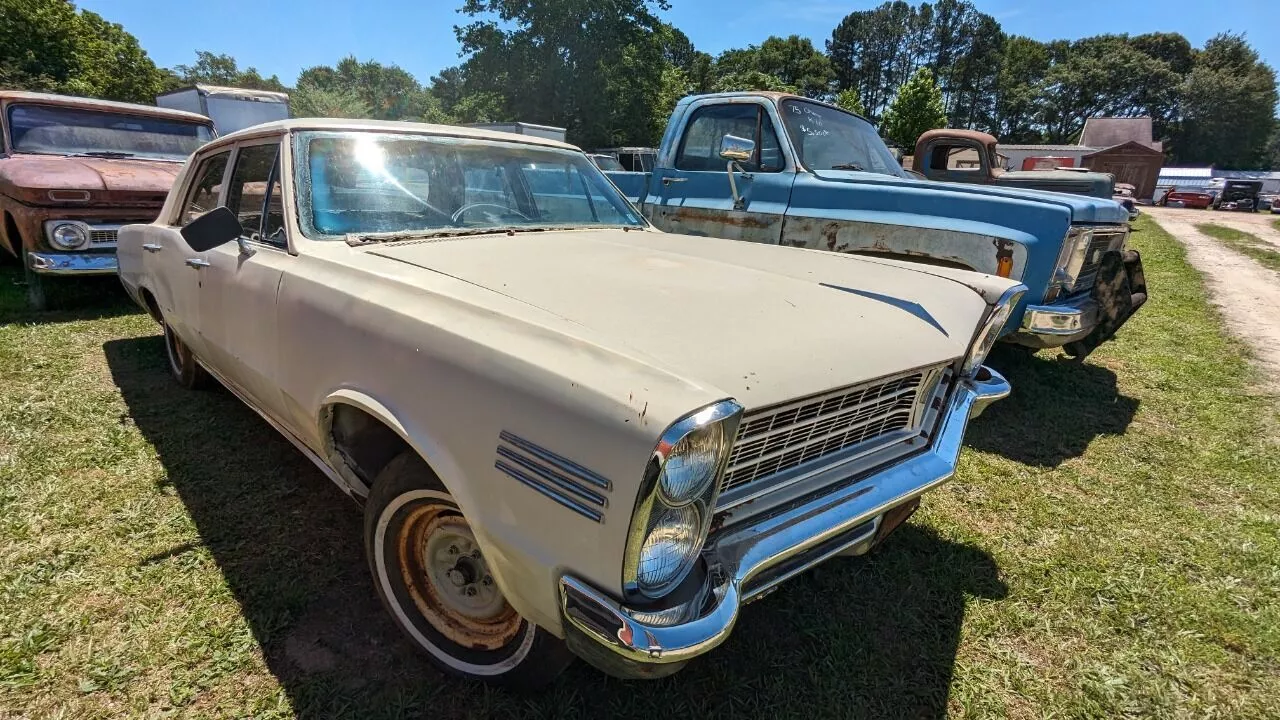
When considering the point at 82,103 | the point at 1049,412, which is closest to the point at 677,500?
the point at 1049,412

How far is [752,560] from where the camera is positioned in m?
1.54

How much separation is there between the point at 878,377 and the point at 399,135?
2.20m

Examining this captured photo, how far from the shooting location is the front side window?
2596 millimetres

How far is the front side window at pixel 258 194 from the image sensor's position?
2596mm

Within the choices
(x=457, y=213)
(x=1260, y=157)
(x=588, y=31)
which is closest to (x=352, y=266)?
(x=457, y=213)

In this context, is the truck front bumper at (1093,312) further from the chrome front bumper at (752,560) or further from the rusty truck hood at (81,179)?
the rusty truck hood at (81,179)

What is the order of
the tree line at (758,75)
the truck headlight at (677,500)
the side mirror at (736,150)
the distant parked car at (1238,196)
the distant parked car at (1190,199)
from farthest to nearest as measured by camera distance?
1. the distant parked car at (1190,199)
2. the distant parked car at (1238,196)
3. the tree line at (758,75)
4. the side mirror at (736,150)
5. the truck headlight at (677,500)

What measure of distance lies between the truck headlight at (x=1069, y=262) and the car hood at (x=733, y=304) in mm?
1943

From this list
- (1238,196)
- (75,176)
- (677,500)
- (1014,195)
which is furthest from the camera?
(1238,196)

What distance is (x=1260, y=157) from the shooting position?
5988cm

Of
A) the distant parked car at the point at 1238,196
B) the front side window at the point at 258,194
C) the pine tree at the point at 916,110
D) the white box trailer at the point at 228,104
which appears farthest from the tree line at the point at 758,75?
the front side window at the point at 258,194

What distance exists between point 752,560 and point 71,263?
6.36m

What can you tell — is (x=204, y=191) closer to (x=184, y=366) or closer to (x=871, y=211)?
(x=184, y=366)

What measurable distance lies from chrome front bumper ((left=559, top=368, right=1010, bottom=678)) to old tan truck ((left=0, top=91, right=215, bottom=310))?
20.1 ft
